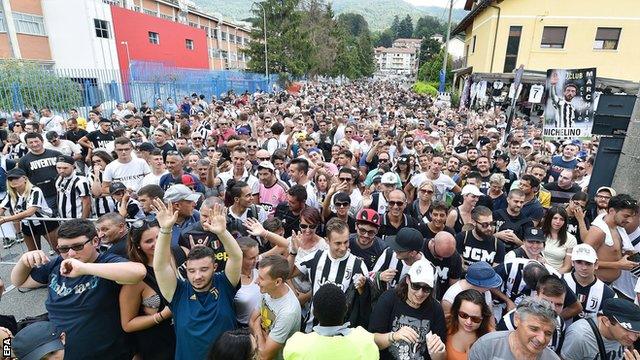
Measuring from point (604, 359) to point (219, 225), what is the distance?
3.15 metres

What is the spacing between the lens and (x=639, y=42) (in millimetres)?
24406

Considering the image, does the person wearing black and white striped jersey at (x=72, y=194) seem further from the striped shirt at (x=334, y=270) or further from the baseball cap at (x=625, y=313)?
the baseball cap at (x=625, y=313)

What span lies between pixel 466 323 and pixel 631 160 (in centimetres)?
388

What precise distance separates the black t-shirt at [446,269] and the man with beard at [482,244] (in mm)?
360

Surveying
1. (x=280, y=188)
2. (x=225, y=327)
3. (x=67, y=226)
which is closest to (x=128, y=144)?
(x=280, y=188)

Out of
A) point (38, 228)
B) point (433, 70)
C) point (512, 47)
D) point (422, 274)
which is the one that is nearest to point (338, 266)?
point (422, 274)

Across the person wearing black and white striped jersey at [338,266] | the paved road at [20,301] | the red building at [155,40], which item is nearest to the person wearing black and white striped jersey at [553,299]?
the person wearing black and white striped jersey at [338,266]

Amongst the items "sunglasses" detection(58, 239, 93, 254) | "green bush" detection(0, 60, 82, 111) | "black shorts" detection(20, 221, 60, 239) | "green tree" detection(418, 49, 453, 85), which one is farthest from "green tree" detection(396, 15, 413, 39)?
"sunglasses" detection(58, 239, 93, 254)

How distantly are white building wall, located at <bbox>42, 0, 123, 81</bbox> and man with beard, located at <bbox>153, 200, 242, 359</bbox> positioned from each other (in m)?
30.1

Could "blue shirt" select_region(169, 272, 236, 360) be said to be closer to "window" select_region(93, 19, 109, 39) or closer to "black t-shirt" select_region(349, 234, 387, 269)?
"black t-shirt" select_region(349, 234, 387, 269)

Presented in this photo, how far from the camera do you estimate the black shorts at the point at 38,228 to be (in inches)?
206

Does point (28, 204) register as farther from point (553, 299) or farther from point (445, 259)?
point (553, 299)

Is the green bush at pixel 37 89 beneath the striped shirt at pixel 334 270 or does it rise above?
above

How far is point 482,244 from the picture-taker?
13.2 ft
